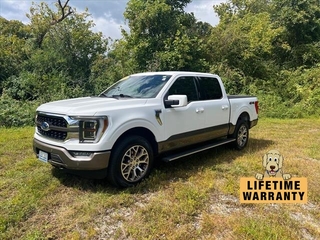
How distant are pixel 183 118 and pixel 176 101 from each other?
0.43 metres

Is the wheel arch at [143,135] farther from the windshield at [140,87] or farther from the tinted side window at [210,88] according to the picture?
the tinted side window at [210,88]

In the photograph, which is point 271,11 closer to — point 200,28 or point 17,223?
point 200,28

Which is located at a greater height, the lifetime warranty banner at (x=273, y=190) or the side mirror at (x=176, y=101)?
the side mirror at (x=176, y=101)

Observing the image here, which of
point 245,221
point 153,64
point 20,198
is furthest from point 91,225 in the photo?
point 153,64

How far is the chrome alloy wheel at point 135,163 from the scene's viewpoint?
354 cm

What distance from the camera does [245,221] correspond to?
285cm

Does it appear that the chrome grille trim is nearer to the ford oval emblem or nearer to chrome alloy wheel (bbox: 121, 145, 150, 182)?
the ford oval emblem

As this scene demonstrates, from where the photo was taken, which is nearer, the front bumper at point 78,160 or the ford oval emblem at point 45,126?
the front bumper at point 78,160

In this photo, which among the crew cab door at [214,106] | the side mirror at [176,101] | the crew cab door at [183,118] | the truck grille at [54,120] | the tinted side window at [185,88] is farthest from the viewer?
the crew cab door at [214,106]

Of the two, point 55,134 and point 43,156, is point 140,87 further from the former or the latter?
point 43,156

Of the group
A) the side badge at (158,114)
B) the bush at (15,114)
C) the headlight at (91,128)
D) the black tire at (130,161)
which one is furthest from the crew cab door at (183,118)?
the bush at (15,114)

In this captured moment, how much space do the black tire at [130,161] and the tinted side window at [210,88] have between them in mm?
1628

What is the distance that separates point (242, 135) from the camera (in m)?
5.77

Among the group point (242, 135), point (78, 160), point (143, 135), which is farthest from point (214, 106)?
point (78, 160)
